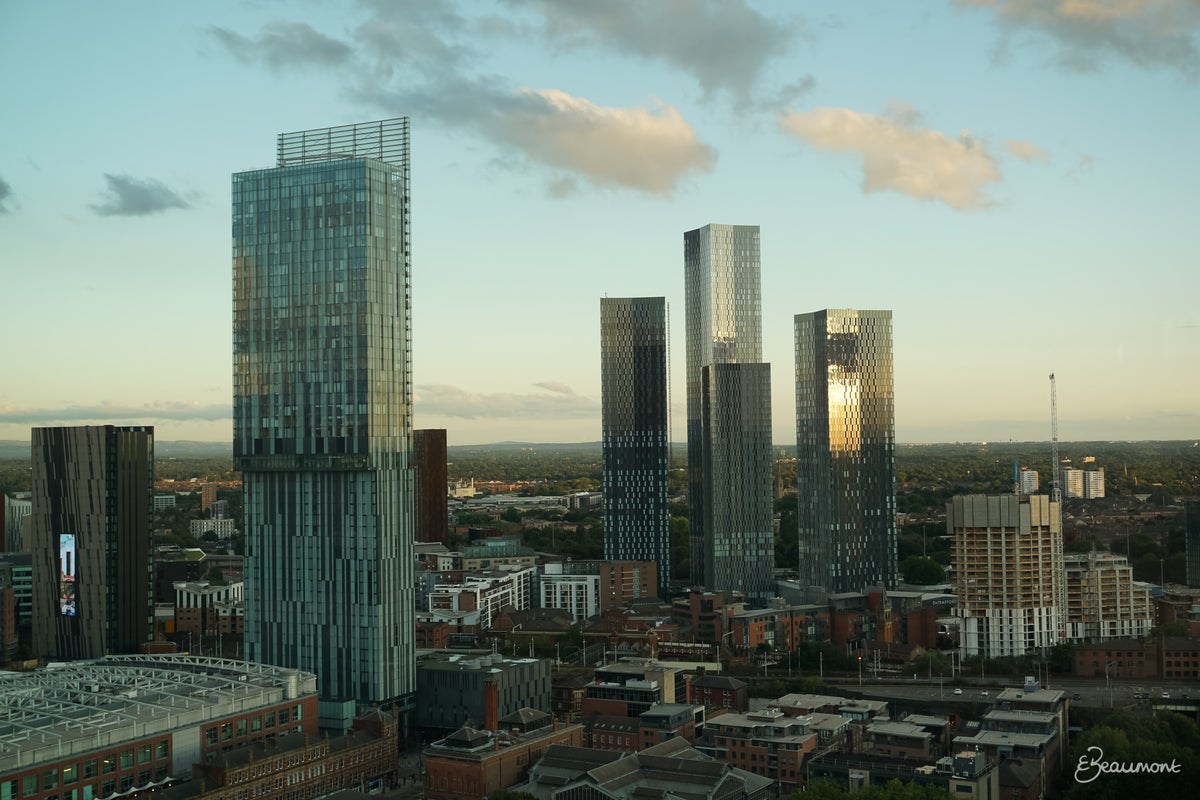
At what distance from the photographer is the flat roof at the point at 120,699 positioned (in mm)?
59938

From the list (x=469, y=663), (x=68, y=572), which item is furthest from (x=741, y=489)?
(x=68, y=572)

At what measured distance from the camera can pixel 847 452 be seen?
140m

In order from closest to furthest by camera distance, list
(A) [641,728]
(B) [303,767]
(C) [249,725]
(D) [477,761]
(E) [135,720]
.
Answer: (E) [135,720] → (B) [303,767] → (C) [249,725] → (D) [477,761] → (A) [641,728]

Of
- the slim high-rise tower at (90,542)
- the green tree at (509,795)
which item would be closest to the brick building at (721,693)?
the green tree at (509,795)

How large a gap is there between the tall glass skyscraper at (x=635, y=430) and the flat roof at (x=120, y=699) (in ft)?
248

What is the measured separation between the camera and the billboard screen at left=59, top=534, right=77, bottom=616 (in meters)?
111

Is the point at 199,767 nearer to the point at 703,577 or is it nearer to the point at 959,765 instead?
the point at 959,765

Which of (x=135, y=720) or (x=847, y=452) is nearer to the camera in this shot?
(x=135, y=720)

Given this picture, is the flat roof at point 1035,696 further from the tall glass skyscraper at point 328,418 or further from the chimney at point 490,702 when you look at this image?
the tall glass skyscraper at point 328,418

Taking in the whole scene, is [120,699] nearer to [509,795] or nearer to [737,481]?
[509,795]

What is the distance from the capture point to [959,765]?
65500mm

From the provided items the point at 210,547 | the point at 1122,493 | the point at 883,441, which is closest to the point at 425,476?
the point at 210,547

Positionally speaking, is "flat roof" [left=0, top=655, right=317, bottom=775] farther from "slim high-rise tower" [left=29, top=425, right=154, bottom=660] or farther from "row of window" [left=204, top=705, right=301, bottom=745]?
"slim high-rise tower" [left=29, top=425, right=154, bottom=660]

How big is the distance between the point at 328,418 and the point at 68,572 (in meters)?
42.7
